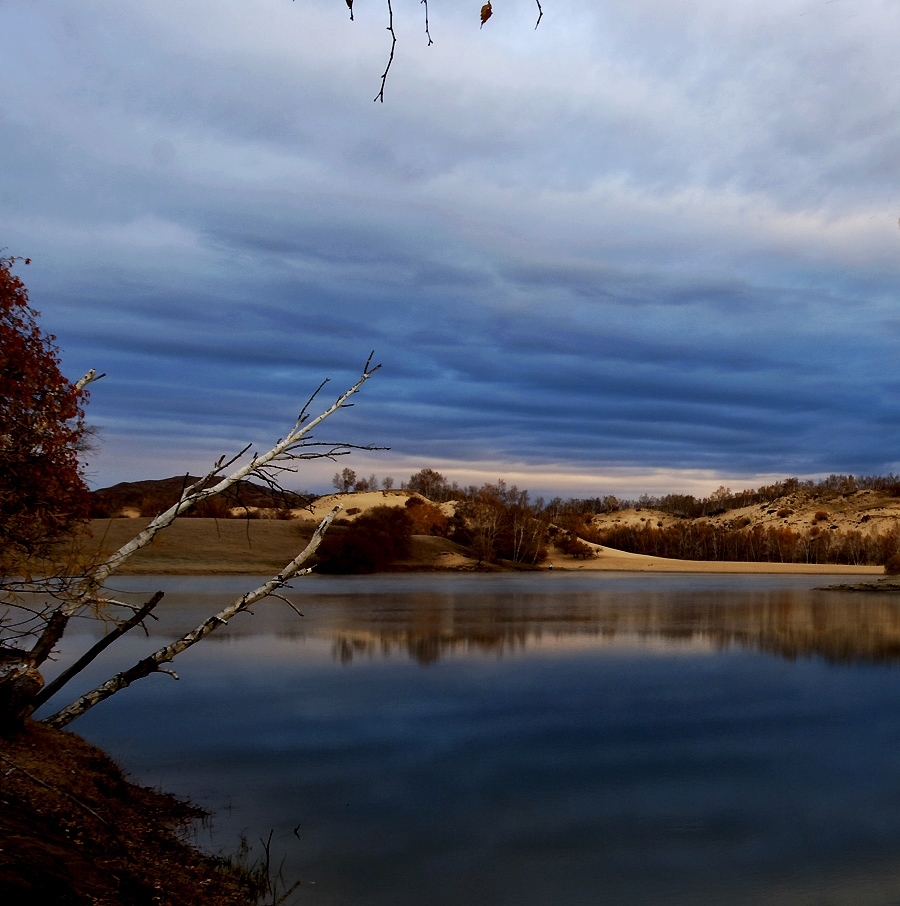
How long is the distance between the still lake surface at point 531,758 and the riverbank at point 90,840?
669 mm

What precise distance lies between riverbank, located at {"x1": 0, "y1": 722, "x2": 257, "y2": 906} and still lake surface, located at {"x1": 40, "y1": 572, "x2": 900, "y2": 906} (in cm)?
67

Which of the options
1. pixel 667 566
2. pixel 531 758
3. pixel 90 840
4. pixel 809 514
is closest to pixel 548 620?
pixel 531 758

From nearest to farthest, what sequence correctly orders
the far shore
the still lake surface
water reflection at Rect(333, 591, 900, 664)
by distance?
the still lake surface < water reflection at Rect(333, 591, 900, 664) < the far shore

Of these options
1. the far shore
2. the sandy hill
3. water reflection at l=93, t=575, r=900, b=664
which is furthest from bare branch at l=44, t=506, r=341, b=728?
the sandy hill

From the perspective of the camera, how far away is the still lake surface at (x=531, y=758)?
8.04m

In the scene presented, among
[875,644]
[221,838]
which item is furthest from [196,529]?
[221,838]

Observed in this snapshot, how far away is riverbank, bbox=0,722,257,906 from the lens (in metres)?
5.59

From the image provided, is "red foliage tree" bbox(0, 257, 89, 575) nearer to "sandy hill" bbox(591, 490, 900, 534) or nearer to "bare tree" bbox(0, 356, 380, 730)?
"bare tree" bbox(0, 356, 380, 730)

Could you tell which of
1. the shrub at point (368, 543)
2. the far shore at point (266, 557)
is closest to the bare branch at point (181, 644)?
the far shore at point (266, 557)

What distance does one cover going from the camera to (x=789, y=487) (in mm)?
163125

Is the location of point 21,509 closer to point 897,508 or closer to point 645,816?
point 645,816

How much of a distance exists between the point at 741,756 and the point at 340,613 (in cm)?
2163

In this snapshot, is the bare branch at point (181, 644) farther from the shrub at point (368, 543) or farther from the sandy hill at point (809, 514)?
the sandy hill at point (809, 514)

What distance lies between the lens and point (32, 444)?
8.95 meters
